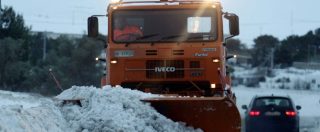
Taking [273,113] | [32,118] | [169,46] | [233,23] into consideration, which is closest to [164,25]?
[169,46]

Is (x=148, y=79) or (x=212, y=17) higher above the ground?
(x=212, y=17)

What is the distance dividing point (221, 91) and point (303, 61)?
8576 cm

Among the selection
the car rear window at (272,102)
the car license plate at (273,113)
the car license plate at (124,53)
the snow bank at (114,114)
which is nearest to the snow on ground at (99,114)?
the snow bank at (114,114)

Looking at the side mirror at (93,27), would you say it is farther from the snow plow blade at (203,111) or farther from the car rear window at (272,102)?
the car rear window at (272,102)

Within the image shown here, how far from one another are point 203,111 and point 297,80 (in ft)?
229

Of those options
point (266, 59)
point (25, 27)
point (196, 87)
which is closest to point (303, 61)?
point (266, 59)

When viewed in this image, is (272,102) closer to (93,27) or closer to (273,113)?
(273,113)

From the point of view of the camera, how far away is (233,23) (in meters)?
13.7

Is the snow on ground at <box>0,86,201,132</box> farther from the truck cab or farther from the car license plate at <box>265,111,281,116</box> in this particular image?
the car license plate at <box>265,111,281,116</box>

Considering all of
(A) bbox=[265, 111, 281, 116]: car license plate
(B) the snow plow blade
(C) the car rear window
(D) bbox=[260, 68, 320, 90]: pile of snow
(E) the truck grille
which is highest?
(E) the truck grille

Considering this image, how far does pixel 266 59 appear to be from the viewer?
99.2 metres

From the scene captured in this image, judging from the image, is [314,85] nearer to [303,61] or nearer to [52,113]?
[303,61]

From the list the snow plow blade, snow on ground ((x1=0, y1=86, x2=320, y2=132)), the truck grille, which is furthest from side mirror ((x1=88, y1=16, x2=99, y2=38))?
the snow plow blade

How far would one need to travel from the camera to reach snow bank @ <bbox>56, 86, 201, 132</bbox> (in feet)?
32.8
